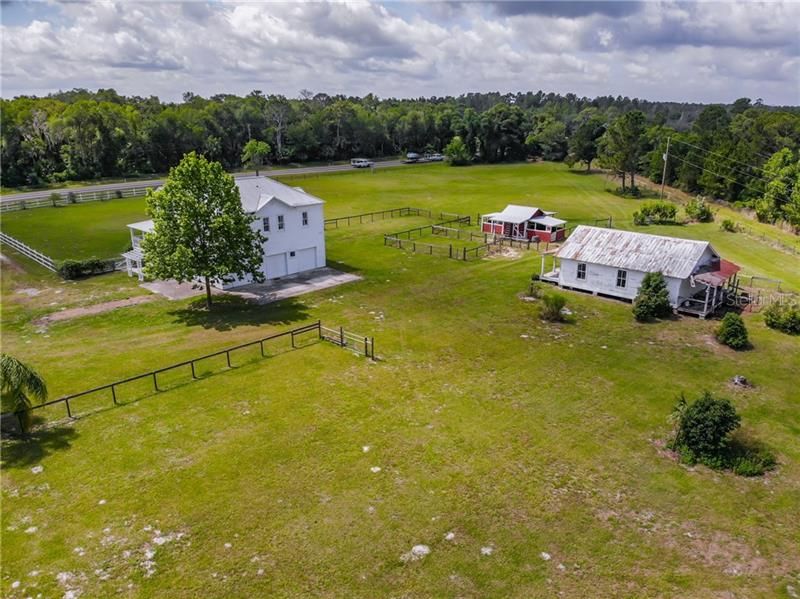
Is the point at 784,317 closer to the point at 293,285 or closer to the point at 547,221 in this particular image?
the point at 547,221

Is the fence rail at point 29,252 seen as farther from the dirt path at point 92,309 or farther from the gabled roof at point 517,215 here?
the gabled roof at point 517,215

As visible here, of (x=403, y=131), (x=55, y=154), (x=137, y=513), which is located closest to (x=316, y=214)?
(x=137, y=513)

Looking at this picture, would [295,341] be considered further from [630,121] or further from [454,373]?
[630,121]

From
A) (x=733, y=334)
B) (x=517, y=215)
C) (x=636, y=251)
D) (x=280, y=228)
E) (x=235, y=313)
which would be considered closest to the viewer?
(x=733, y=334)

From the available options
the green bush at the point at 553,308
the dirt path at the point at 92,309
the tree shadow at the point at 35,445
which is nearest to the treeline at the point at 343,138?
the green bush at the point at 553,308

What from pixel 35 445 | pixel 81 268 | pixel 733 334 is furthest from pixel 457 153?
pixel 35 445

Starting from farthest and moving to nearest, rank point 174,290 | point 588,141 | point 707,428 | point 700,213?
point 588,141 → point 700,213 → point 174,290 → point 707,428
